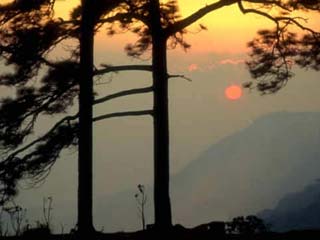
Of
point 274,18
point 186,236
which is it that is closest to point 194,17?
point 274,18

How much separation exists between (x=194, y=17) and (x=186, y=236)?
455 cm

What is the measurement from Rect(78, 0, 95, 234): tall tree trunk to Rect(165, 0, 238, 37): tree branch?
1831mm

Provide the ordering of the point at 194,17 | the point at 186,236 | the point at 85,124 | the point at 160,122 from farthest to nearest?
the point at 194,17 → the point at 160,122 → the point at 85,124 → the point at 186,236

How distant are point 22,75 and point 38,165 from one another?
1.65 meters

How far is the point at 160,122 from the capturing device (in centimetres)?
1282

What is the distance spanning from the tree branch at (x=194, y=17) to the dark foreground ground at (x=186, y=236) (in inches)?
151

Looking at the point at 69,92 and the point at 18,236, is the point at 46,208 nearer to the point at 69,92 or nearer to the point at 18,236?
the point at 18,236

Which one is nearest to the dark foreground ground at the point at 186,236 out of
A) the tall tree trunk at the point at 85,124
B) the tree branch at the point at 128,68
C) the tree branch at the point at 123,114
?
the tall tree trunk at the point at 85,124

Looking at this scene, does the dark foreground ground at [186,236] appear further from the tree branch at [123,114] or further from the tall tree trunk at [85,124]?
the tree branch at [123,114]

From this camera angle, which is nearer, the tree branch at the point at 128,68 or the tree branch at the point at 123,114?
the tree branch at the point at 123,114

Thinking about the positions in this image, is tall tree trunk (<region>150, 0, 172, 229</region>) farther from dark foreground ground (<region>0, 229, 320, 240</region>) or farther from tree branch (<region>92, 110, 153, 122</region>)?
dark foreground ground (<region>0, 229, 320, 240</region>)

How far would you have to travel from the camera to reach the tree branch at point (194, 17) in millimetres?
13172

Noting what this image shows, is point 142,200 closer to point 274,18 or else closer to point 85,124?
point 85,124

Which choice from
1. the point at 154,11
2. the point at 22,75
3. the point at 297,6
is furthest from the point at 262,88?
the point at 22,75
